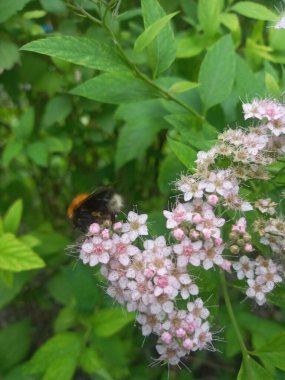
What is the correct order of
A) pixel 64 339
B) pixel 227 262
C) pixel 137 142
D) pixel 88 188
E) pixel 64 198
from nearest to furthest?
pixel 227 262 → pixel 64 339 → pixel 137 142 → pixel 88 188 → pixel 64 198

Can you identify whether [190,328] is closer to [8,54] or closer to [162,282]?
[162,282]

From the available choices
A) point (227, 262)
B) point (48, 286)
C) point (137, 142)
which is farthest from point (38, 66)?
point (227, 262)

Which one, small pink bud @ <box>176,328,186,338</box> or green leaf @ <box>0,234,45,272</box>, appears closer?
small pink bud @ <box>176,328,186,338</box>

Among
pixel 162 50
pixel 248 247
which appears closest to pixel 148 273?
pixel 248 247

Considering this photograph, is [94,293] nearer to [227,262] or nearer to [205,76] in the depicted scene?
[227,262]

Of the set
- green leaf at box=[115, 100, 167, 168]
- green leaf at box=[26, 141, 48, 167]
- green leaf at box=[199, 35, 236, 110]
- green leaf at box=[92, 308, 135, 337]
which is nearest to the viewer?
green leaf at box=[199, 35, 236, 110]

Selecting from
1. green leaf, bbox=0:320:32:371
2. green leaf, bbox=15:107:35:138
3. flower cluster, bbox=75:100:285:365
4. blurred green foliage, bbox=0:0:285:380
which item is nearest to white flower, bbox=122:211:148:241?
flower cluster, bbox=75:100:285:365

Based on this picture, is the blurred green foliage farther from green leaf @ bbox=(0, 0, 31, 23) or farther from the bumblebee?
the bumblebee
